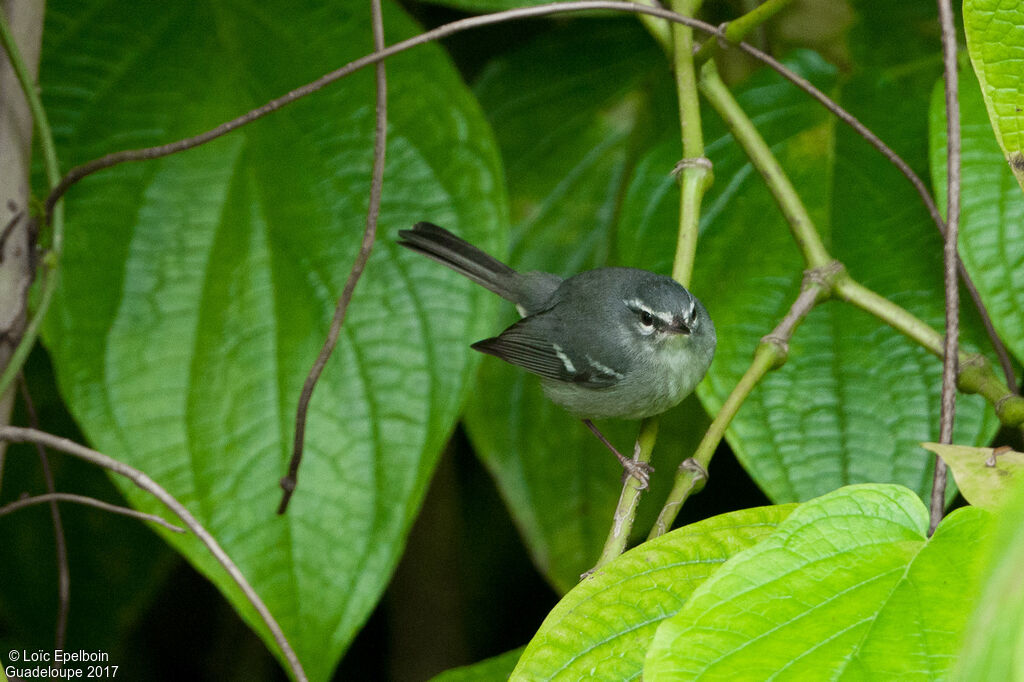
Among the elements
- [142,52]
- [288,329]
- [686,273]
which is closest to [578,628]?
[686,273]

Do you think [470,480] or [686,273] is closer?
[686,273]

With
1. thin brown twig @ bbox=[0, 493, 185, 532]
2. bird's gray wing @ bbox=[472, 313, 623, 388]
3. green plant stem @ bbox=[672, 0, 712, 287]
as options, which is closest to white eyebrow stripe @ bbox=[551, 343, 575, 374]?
bird's gray wing @ bbox=[472, 313, 623, 388]

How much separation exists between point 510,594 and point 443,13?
190 centimetres

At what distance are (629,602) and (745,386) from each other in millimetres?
504

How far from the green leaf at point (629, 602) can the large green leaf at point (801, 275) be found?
616mm

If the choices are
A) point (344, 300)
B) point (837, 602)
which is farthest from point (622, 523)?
point (344, 300)

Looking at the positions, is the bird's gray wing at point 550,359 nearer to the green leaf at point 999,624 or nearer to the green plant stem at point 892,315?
the green plant stem at point 892,315

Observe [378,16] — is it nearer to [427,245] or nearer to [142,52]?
[427,245]

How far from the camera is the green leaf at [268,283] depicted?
6.03ft

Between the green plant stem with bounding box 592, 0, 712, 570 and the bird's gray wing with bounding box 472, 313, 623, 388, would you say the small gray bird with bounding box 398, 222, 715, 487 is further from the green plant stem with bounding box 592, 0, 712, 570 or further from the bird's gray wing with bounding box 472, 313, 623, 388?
the green plant stem with bounding box 592, 0, 712, 570

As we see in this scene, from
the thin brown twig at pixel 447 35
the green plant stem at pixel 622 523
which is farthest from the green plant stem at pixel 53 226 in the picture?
the green plant stem at pixel 622 523

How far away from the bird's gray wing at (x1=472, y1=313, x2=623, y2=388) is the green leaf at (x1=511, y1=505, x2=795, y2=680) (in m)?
1.08

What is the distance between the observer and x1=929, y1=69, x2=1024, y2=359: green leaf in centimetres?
173

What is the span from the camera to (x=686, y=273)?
64.4 inches
